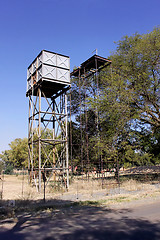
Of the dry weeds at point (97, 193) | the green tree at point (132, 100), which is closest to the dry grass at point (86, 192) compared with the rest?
the dry weeds at point (97, 193)

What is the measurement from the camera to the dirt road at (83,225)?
18.0ft

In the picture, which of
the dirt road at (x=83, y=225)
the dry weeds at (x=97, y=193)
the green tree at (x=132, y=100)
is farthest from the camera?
the green tree at (x=132, y=100)

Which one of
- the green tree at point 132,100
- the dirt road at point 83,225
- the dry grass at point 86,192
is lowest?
the dry grass at point 86,192

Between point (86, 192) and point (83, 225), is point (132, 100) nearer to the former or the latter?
point (86, 192)

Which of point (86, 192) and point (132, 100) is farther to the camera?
point (132, 100)

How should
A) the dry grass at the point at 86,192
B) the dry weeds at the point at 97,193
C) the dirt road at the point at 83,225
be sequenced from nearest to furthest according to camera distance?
the dirt road at the point at 83,225, the dry weeds at the point at 97,193, the dry grass at the point at 86,192

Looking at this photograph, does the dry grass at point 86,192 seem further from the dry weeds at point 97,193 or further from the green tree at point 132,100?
the green tree at point 132,100

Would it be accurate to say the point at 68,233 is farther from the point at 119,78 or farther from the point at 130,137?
the point at 119,78

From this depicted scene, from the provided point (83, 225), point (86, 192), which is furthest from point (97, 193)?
point (83, 225)

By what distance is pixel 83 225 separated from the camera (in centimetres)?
659

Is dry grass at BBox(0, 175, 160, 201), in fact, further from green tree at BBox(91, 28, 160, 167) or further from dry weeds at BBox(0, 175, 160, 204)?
green tree at BBox(91, 28, 160, 167)

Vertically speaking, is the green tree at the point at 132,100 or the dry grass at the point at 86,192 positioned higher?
the green tree at the point at 132,100

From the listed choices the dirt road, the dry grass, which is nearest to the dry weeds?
the dry grass

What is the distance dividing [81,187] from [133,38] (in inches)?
621
